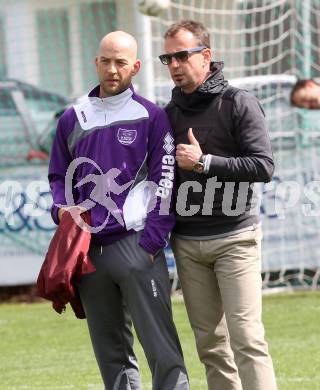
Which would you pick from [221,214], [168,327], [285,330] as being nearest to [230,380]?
[168,327]

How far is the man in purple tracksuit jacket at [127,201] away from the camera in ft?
16.7

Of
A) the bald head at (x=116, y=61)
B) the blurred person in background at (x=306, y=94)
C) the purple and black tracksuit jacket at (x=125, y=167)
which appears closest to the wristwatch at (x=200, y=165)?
the purple and black tracksuit jacket at (x=125, y=167)

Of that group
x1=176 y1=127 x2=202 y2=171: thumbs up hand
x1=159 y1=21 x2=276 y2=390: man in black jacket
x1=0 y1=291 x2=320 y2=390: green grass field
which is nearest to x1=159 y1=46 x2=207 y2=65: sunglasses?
x1=159 y1=21 x2=276 y2=390: man in black jacket

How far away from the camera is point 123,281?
510cm

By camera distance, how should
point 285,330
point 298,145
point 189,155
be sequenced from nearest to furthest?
point 189,155 < point 285,330 < point 298,145

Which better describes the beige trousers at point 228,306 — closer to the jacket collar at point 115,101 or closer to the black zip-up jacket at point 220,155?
the black zip-up jacket at point 220,155

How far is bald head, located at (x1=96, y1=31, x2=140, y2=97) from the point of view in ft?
16.6

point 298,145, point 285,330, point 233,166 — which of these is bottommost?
point 285,330

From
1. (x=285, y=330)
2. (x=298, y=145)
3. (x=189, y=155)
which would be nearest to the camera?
(x=189, y=155)

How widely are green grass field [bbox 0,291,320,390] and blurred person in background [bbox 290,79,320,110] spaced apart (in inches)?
70.8

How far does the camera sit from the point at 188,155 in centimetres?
500

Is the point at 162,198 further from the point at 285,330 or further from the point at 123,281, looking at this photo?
the point at 285,330

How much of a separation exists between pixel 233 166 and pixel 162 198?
36cm

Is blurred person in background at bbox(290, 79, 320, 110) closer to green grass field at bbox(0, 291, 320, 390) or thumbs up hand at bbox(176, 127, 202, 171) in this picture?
green grass field at bbox(0, 291, 320, 390)
